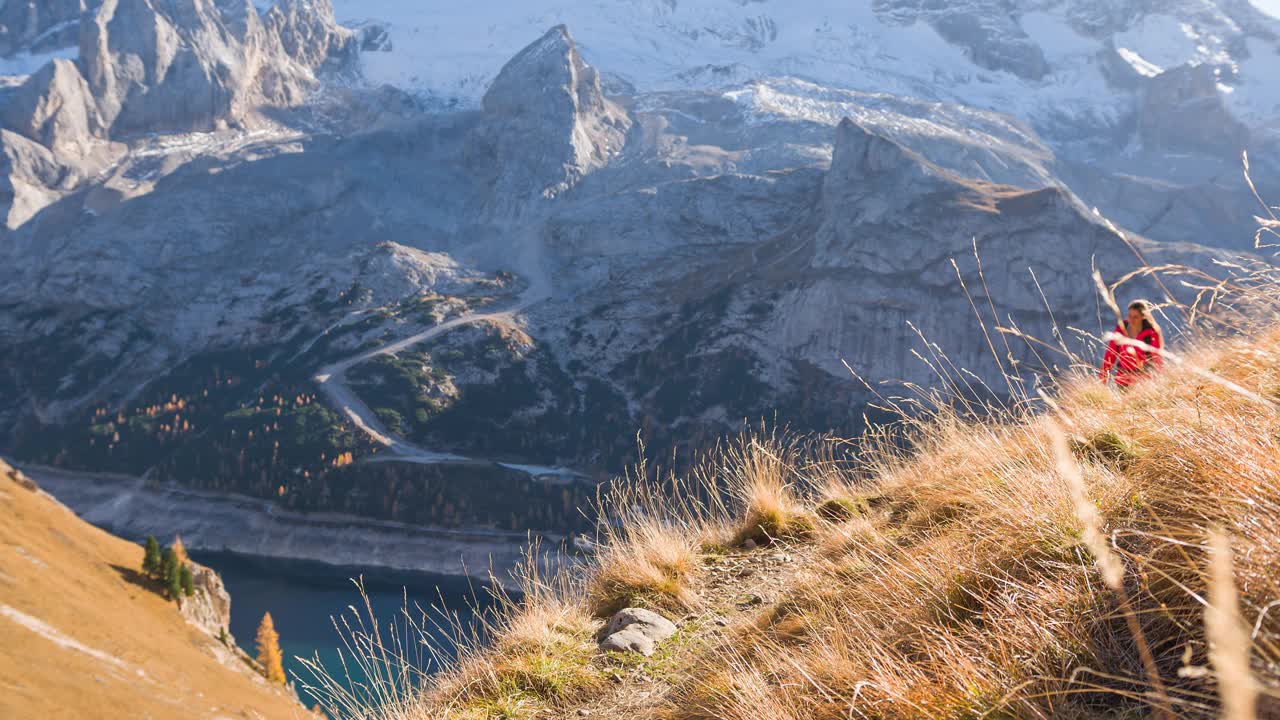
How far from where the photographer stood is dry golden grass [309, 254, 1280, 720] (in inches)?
86.6

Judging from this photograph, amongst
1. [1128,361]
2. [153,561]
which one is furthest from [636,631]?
[153,561]

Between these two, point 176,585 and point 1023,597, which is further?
point 176,585

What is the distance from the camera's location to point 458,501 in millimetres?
110875

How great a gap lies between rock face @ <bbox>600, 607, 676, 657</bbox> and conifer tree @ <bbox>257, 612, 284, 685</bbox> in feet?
267

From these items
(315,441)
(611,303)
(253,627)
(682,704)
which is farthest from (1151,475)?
(611,303)

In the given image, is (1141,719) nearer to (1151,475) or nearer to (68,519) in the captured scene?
(1151,475)

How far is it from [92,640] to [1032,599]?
85862 millimetres

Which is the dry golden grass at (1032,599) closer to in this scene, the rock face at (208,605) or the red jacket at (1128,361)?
the red jacket at (1128,361)

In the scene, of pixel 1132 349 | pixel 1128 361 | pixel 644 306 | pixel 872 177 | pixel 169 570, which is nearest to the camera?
pixel 1128 361

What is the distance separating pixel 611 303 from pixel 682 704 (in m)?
159

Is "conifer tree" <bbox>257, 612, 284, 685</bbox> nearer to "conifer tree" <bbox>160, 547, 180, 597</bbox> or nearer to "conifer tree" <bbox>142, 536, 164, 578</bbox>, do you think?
"conifer tree" <bbox>160, 547, 180, 597</bbox>

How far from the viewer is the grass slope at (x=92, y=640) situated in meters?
57.3

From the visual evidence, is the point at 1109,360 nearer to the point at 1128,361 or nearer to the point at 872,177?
the point at 1128,361

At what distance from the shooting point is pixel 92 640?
66875 mm
